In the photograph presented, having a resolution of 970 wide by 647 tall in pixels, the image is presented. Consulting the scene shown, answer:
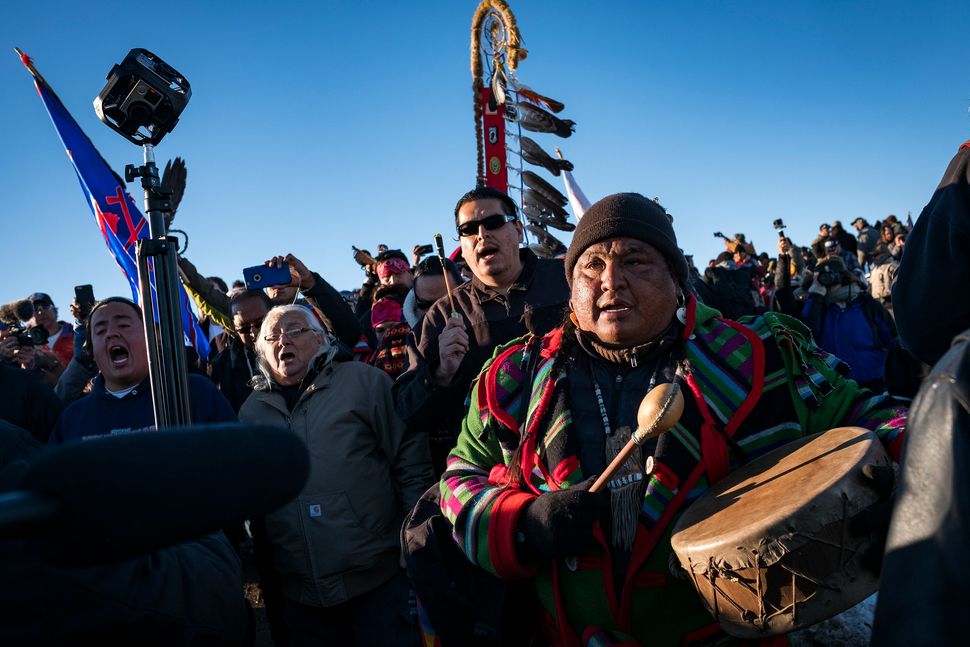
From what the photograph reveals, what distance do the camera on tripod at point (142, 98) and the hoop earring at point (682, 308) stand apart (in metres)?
2.28

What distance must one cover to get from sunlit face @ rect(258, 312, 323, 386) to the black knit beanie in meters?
1.73

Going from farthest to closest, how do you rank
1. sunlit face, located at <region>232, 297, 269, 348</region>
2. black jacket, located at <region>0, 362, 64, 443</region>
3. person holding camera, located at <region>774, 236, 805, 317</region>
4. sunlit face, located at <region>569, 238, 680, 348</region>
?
1. person holding camera, located at <region>774, 236, 805, 317</region>
2. sunlit face, located at <region>232, 297, 269, 348</region>
3. black jacket, located at <region>0, 362, 64, 443</region>
4. sunlit face, located at <region>569, 238, 680, 348</region>

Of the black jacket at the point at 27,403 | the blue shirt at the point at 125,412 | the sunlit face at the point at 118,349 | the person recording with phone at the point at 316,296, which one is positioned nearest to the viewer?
the blue shirt at the point at 125,412

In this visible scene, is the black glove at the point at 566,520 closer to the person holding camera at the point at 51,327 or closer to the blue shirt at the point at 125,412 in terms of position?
the blue shirt at the point at 125,412

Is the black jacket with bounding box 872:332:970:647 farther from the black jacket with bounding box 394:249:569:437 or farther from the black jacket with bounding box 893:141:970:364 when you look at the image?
the black jacket with bounding box 394:249:569:437

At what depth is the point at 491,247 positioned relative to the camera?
3553mm

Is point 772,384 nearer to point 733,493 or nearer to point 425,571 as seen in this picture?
point 733,493

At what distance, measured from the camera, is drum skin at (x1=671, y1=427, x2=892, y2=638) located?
1.54 metres

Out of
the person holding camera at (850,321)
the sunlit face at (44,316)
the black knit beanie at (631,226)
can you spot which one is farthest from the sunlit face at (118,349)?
the person holding camera at (850,321)

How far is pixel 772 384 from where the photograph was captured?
2.07m

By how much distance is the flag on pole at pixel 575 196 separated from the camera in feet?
22.1

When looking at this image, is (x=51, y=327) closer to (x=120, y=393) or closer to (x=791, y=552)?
(x=120, y=393)

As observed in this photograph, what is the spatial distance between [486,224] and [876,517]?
2464mm

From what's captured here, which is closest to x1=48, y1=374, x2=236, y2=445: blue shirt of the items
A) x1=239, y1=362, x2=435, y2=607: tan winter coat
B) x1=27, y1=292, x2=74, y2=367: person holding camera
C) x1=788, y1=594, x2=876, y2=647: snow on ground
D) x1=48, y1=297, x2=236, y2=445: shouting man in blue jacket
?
x1=48, y1=297, x2=236, y2=445: shouting man in blue jacket
